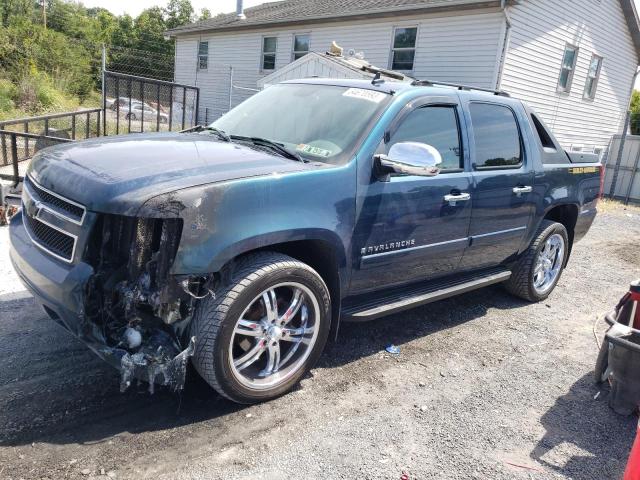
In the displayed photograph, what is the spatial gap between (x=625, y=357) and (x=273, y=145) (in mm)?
2536

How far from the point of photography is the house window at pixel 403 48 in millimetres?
14930

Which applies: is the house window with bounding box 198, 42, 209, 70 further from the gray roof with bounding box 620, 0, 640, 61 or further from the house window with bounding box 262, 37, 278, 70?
the gray roof with bounding box 620, 0, 640, 61

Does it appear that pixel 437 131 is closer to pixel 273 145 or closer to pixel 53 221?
pixel 273 145

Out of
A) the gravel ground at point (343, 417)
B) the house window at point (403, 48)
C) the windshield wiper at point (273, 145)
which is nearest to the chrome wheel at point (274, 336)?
the gravel ground at point (343, 417)

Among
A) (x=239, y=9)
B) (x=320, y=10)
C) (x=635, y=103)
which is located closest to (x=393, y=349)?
(x=320, y=10)

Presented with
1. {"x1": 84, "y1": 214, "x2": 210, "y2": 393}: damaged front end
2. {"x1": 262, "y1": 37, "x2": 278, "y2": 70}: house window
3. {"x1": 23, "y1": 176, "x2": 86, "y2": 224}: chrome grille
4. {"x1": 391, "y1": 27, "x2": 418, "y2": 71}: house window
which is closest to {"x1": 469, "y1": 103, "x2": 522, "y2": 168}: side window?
{"x1": 84, "y1": 214, "x2": 210, "y2": 393}: damaged front end

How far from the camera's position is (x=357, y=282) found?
11.2ft

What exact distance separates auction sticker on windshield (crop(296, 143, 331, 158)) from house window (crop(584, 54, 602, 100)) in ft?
→ 55.3

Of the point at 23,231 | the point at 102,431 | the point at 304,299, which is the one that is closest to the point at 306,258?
the point at 304,299

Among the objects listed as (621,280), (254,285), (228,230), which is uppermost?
(228,230)

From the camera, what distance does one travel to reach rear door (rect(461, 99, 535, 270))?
4.13 m

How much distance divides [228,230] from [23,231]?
141cm

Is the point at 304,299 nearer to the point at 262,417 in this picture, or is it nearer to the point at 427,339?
the point at 262,417

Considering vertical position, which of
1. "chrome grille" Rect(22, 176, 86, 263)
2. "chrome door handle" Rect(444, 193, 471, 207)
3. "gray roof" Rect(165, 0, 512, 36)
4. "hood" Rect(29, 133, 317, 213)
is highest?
"gray roof" Rect(165, 0, 512, 36)
